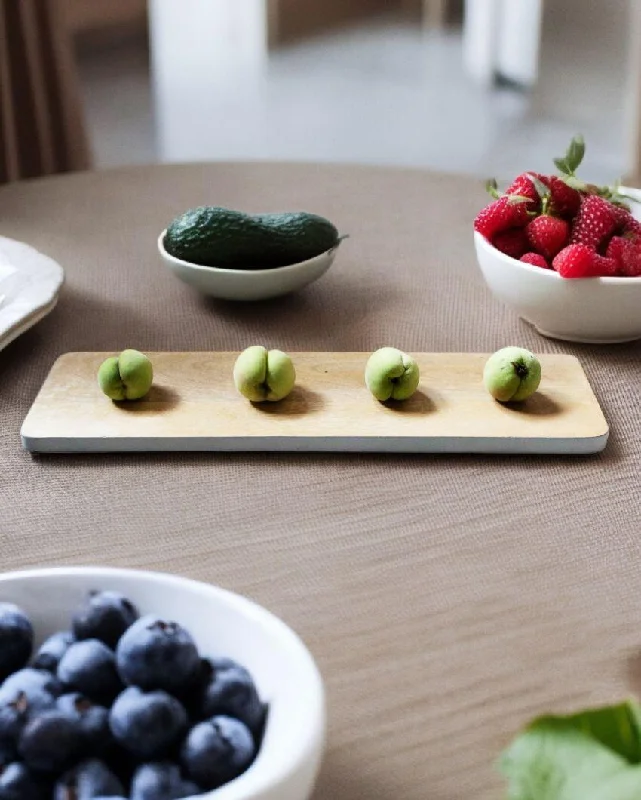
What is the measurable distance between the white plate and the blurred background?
7.18 feet

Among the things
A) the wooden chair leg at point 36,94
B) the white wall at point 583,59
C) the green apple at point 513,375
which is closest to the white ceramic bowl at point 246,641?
the green apple at point 513,375

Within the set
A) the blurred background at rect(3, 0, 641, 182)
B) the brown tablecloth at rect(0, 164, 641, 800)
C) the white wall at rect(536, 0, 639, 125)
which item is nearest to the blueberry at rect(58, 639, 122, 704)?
the brown tablecloth at rect(0, 164, 641, 800)

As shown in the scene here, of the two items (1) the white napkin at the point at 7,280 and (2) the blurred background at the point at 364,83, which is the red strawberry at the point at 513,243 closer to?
(1) the white napkin at the point at 7,280

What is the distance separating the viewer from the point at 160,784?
0.47 metres

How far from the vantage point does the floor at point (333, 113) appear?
12.7 feet

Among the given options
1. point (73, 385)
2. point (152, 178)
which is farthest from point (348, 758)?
point (152, 178)

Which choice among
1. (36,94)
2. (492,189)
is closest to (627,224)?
(492,189)

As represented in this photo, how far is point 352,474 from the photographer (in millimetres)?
898

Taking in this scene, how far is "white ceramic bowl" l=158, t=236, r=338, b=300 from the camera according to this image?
117 centimetres

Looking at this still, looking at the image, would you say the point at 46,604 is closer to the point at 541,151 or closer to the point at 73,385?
the point at 73,385

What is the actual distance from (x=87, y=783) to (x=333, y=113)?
13.6 feet

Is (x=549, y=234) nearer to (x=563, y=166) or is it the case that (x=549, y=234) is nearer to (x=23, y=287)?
(x=563, y=166)

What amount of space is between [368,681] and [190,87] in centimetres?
448

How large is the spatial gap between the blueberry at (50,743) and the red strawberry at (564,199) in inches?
32.3
